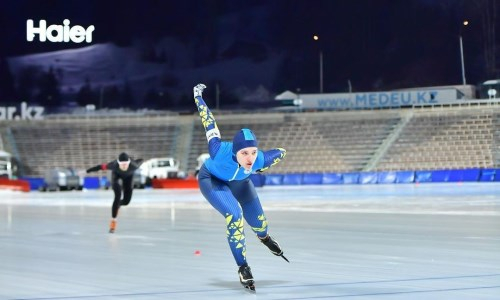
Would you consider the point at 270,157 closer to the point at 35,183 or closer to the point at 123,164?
the point at 123,164

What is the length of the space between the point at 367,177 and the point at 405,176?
87.9 inches

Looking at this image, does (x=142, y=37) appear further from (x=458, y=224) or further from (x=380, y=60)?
(x=458, y=224)

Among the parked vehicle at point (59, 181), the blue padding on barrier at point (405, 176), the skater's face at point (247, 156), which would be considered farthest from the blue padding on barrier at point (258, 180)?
the skater's face at point (247, 156)

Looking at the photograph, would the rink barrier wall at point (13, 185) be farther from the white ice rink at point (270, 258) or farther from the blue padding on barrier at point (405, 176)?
the white ice rink at point (270, 258)

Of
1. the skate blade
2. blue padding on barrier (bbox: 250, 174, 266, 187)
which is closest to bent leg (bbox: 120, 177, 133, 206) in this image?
the skate blade

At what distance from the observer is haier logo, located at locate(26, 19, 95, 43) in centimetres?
6762

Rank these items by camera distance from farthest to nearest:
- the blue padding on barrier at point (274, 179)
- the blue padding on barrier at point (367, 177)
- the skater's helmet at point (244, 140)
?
the blue padding on barrier at point (274, 179)
the blue padding on barrier at point (367, 177)
the skater's helmet at point (244, 140)

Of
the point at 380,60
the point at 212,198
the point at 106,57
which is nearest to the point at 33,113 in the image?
the point at 106,57

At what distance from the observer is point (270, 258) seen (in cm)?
1233

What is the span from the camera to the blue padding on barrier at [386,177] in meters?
55.7

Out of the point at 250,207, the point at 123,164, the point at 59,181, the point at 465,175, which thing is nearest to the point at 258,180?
the point at 59,181

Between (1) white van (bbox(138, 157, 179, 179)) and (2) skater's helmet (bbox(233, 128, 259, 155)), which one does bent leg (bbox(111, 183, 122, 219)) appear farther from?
(1) white van (bbox(138, 157, 179, 179))

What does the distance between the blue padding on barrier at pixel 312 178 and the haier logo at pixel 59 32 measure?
21425 mm

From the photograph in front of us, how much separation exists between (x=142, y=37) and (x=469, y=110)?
26304mm
